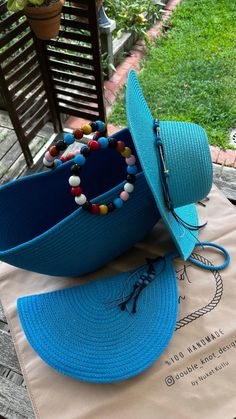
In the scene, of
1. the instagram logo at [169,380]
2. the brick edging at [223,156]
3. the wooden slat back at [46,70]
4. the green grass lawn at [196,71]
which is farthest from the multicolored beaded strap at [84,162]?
the green grass lawn at [196,71]

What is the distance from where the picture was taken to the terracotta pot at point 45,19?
4.16 feet

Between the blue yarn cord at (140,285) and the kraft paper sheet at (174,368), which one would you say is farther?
the blue yarn cord at (140,285)

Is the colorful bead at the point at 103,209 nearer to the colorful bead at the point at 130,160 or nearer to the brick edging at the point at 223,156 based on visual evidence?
the colorful bead at the point at 130,160

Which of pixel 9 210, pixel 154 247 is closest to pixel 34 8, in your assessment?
pixel 9 210

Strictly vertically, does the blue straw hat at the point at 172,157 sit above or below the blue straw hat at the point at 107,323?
above

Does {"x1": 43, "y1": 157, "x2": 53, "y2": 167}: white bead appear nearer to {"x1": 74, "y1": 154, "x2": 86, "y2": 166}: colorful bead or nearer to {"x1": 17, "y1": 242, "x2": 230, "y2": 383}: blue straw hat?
{"x1": 74, "y1": 154, "x2": 86, "y2": 166}: colorful bead

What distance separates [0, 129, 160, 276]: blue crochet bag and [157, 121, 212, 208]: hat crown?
0.07 metres

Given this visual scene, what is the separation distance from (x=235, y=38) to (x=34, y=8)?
1687 millimetres

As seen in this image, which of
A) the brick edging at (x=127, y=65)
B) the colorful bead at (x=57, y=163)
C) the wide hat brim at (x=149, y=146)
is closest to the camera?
the wide hat brim at (x=149, y=146)

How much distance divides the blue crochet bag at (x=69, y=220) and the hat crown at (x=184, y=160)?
0.07 meters

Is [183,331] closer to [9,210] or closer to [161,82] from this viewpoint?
[9,210]

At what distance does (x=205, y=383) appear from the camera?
0.77m

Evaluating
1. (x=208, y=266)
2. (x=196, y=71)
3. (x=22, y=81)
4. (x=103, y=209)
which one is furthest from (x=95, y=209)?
(x=196, y=71)

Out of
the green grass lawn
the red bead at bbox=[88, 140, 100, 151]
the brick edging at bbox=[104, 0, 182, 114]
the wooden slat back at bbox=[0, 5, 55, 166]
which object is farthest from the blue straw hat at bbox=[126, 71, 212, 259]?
the brick edging at bbox=[104, 0, 182, 114]
